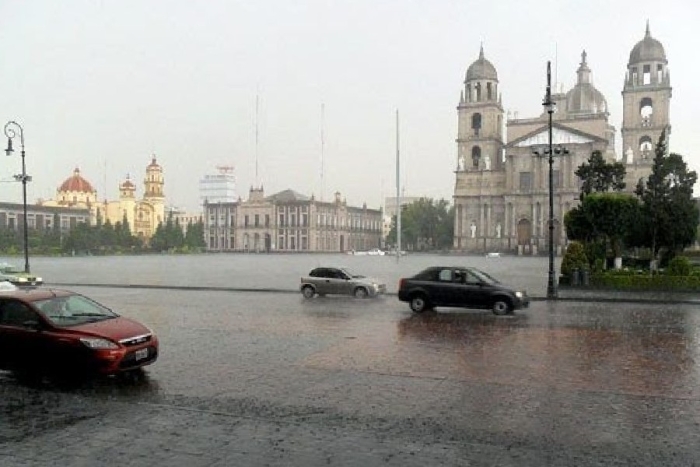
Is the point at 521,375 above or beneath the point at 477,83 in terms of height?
beneath

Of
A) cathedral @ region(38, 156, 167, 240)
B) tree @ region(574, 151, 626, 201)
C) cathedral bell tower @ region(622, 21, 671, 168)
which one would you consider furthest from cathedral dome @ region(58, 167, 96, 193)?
tree @ region(574, 151, 626, 201)

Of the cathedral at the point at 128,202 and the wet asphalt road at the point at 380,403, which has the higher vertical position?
the cathedral at the point at 128,202

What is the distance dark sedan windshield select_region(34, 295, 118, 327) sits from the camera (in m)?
9.63

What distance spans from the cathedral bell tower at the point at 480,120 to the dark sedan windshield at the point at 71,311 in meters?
95.3

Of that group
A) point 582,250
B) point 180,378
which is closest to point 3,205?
point 582,250

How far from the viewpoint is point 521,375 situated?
9.62 m

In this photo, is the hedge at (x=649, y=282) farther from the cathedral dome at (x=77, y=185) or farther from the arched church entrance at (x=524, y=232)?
the cathedral dome at (x=77, y=185)

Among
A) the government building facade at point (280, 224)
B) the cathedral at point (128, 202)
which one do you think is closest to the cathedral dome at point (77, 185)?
the cathedral at point (128, 202)

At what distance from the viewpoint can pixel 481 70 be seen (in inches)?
3962

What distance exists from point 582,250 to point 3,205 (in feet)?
411

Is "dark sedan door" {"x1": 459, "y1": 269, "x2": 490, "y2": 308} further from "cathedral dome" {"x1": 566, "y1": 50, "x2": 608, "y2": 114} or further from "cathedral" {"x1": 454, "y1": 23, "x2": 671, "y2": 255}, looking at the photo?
"cathedral dome" {"x1": 566, "y1": 50, "x2": 608, "y2": 114}

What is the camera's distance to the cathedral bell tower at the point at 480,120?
100438mm

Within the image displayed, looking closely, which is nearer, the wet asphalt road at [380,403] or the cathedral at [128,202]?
the wet asphalt road at [380,403]

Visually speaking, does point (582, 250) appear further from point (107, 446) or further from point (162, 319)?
point (107, 446)
